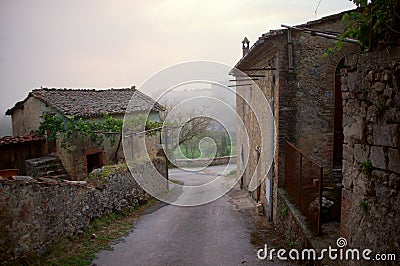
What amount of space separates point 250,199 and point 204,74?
519cm

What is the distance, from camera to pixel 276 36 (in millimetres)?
6797

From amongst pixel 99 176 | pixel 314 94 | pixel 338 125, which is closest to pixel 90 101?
pixel 99 176

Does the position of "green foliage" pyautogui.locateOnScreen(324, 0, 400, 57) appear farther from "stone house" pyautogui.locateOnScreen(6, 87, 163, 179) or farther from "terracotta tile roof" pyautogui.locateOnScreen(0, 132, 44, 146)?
"stone house" pyautogui.locateOnScreen(6, 87, 163, 179)

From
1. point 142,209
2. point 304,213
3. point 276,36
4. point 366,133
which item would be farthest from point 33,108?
point 366,133

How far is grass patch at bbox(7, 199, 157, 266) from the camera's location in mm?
5459

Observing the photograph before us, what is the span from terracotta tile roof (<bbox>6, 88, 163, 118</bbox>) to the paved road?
Result: 5.22 m

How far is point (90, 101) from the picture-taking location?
14109 millimetres

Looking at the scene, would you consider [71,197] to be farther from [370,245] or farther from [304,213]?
[370,245]

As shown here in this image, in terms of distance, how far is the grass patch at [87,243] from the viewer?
17.9 feet

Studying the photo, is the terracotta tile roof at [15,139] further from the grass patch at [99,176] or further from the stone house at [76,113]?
the grass patch at [99,176]

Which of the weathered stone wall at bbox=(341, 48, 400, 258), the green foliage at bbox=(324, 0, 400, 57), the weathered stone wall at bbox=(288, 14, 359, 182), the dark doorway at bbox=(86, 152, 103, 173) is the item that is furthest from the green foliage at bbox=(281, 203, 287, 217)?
the dark doorway at bbox=(86, 152, 103, 173)

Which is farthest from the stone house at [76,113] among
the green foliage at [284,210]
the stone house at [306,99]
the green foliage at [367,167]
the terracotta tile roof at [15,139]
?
the green foliage at [367,167]

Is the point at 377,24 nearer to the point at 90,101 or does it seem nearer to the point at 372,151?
the point at 372,151

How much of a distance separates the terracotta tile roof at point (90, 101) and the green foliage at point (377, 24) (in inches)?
426
